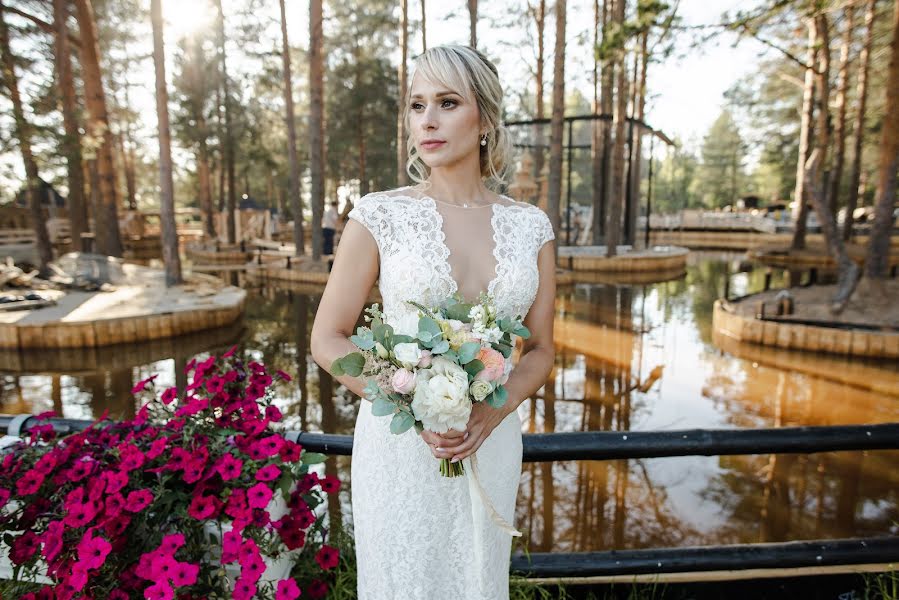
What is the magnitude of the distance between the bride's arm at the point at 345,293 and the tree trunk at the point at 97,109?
12274 millimetres

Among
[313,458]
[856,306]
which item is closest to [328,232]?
[856,306]

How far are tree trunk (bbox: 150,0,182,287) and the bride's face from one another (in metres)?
11.2

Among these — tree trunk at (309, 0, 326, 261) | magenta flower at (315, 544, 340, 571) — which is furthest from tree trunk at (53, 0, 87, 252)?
magenta flower at (315, 544, 340, 571)

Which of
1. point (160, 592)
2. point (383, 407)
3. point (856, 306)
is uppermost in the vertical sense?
point (383, 407)

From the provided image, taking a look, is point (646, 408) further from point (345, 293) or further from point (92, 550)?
point (92, 550)

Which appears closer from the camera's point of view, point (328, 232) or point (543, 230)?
point (543, 230)

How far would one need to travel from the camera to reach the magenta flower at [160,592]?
141 cm

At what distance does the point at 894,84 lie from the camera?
29.9 ft

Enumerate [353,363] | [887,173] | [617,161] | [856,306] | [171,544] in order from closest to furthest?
[353,363] → [171,544] → [887,173] → [856,306] → [617,161]

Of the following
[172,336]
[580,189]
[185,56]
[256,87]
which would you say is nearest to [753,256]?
[172,336]

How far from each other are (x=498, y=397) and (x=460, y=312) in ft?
0.62

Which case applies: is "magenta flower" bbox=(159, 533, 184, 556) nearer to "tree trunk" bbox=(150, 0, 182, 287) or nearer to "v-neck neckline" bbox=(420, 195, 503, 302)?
"v-neck neckline" bbox=(420, 195, 503, 302)

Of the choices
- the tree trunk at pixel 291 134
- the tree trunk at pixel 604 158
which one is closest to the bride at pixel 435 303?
the tree trunk at pixel 291 134

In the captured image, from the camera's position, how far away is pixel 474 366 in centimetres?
114
